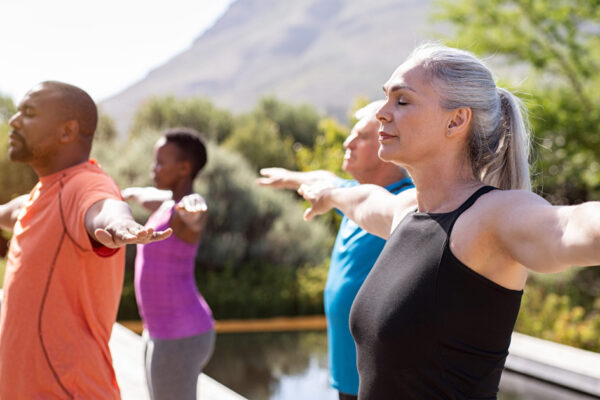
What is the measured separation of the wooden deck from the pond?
125cm

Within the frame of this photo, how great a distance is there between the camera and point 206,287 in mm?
12953

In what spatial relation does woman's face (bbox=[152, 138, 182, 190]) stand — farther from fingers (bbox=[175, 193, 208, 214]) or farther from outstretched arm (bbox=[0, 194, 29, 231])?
fingers (bbox=[175, 193, 208, 214])

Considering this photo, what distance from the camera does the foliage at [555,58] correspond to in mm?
12133

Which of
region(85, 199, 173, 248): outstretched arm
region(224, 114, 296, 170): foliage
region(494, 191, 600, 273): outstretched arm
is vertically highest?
region(494, 191, 600, 273): outstretched arm

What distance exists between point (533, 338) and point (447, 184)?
7947 mm

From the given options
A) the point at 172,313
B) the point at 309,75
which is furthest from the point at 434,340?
the point at 309,75

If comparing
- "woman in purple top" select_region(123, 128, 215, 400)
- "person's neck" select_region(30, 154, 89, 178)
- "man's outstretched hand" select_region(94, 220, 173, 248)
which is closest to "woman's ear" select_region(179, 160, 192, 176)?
"woman in purple top" select_region(123, 128, 215, 400)

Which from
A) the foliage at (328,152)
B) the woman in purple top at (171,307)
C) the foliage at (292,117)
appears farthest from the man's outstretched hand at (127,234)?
the foliage at (292,117)

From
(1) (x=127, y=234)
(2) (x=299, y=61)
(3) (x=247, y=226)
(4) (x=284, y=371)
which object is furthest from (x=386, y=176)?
(2) (x=299, y=61)

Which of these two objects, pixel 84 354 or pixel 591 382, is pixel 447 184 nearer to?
pixel 84 354

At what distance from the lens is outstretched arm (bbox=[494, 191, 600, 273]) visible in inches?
46.3

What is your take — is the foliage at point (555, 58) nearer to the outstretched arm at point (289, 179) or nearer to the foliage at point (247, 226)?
the foliage at point (247, 226)

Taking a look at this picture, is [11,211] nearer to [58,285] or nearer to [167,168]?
[58,285]

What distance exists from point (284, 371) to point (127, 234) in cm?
697
